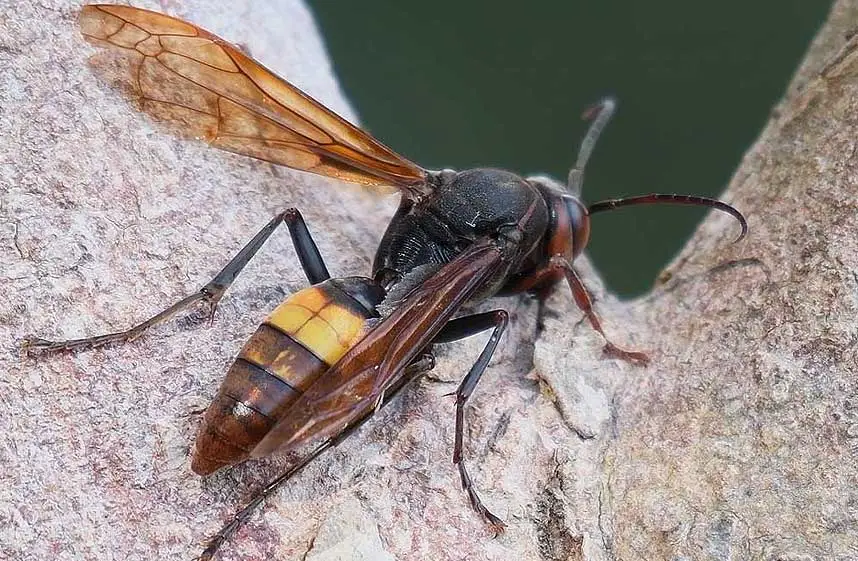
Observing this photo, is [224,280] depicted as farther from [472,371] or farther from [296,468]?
[472,371]

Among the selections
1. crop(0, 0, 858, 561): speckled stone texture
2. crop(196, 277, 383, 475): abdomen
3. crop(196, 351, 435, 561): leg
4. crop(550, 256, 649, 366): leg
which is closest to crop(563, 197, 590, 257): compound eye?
crop(550, 256, 649, 366): leg

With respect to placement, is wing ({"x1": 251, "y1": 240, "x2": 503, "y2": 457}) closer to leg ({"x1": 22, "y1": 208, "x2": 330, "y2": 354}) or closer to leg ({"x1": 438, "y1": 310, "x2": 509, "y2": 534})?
leg ({"x1": 438, "y1": 310, "x2": 509, "y2": 534})

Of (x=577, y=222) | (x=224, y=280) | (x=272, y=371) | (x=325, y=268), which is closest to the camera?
(x=272, y=371)

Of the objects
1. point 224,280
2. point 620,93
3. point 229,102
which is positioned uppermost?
point 229,102

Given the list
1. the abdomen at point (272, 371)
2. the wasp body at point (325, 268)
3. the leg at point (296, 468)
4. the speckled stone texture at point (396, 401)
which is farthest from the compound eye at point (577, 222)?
the abdomen at point (272, 371)

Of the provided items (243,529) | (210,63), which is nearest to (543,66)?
(210,63)

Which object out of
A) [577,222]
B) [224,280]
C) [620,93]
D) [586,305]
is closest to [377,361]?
[224,280]

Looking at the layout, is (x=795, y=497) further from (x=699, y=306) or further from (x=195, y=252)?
(x=195, y=252)
